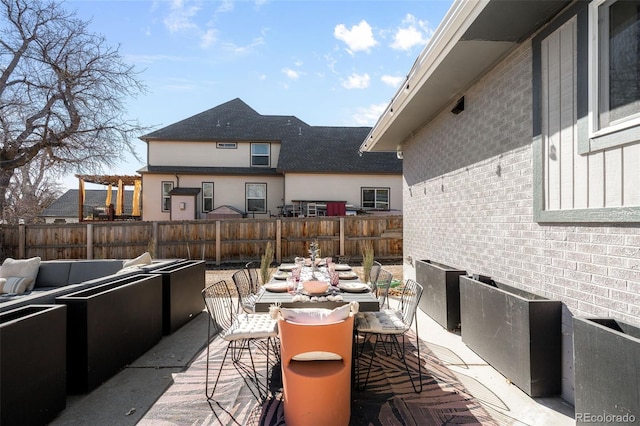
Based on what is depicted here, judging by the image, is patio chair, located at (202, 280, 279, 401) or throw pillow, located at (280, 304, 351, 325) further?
patio chair, located at (202, 280, 279, 401)

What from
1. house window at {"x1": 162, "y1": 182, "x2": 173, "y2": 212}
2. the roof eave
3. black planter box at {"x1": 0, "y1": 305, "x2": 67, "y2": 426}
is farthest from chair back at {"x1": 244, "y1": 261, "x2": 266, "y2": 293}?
house window at {"x1": 162, "y1": 182, "x2": 173, "y2": 212}

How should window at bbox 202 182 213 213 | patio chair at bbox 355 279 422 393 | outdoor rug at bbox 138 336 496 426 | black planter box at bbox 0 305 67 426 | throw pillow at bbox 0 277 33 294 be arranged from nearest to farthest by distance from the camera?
1. black planter box at bbox 0 305 67 426
2. outdoor rug at bbox 138 336 496 426
3. patio chair at bbox 355 279 422 393
4. throw pillow at bbox 0 277 33 294
5. window at bbox 202 182 213 213

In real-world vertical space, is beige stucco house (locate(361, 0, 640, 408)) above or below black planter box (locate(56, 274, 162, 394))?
above

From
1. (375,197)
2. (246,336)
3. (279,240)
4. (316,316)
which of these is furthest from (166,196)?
(316,316)

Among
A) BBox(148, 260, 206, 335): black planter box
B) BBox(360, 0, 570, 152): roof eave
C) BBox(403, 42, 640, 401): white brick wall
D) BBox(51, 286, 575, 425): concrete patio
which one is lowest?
BBox(51, 286, 575, 425): concrete patio

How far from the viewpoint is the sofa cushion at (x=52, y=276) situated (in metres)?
5.93

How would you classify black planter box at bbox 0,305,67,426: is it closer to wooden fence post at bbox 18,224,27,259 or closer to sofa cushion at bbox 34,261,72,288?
sofa cushion at bbox 34,261,72,288

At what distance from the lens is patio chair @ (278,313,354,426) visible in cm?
233

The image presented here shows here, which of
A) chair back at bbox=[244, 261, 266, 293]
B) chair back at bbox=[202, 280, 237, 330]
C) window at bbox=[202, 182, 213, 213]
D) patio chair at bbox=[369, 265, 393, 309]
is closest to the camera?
chair back at bbox=[202, 280, 237, 330]

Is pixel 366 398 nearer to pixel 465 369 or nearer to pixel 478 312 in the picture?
pixel 465 369

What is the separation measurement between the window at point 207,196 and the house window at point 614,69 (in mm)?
15429

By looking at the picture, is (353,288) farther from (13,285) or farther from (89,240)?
(89,240)

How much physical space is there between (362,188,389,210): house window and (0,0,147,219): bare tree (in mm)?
9835

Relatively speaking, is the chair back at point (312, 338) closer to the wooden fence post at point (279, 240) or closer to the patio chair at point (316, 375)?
the patio chair at point (316, 375)
